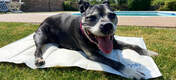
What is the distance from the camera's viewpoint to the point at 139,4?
2508cm

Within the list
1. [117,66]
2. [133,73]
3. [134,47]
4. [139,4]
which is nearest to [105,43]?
[117,66]

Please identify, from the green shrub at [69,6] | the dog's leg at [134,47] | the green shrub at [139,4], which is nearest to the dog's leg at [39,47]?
the dog's leg at [134,47]

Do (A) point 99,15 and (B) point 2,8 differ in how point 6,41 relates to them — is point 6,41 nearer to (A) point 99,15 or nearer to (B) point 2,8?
(A) point 99,15

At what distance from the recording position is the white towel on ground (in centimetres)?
286

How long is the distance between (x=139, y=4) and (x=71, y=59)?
79.2 ft

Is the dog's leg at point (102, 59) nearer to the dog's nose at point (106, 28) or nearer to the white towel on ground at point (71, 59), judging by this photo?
the white towel on ground at point (71, 59)

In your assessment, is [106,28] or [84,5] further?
[84,5]

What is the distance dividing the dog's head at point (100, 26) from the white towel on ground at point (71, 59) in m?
0.41

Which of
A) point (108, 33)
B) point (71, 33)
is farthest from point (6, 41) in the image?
point (108, 33)

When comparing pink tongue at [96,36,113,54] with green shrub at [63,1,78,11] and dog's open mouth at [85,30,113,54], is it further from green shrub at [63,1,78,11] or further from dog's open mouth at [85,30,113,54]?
green shrub at [63,1,78,11]

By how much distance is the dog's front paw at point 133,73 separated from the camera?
2.57m

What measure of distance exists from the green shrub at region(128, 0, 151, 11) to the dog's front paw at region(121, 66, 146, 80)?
2384 cm

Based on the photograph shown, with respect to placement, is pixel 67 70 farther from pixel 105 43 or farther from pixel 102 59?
pixel 105 43

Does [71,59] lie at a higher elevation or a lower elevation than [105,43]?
lower
